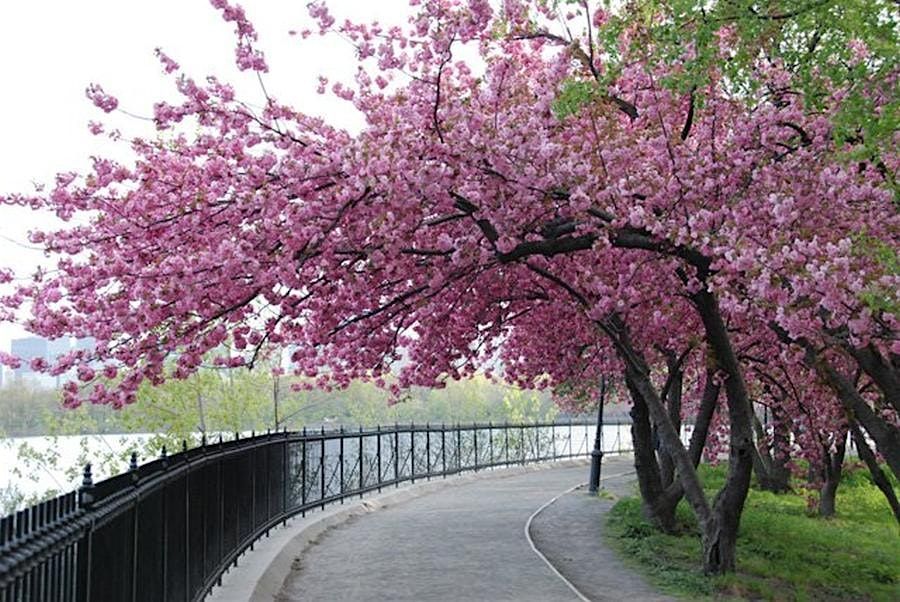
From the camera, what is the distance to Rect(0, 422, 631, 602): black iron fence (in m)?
4.30

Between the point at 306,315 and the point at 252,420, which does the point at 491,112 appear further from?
the point at 252,420

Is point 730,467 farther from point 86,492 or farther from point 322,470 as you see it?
point 86,492

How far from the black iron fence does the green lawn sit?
5.22 metres

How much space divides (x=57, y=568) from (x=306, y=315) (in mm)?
9119

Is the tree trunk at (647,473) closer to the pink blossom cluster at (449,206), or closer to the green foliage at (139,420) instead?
the pink blossom cluster at (449,206)

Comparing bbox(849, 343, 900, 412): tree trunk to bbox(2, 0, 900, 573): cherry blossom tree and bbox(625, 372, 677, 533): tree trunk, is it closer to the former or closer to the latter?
bbox(2, 0, 900, 573): cherry blossom tree

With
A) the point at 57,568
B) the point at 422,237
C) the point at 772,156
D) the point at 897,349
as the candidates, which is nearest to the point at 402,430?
the point at 422,237

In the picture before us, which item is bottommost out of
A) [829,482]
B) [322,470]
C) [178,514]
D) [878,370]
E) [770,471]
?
[770,471]

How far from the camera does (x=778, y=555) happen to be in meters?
16.5

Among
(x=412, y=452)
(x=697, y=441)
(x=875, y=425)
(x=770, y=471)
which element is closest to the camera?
(x=875, y=425)

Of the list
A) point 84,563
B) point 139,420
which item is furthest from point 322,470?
point 139,420

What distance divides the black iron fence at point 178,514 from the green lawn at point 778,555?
522 centimetres

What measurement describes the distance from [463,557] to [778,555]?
211 inches

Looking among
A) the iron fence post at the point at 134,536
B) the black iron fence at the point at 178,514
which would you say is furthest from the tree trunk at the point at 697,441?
the iron fence post at the point at 134,536
